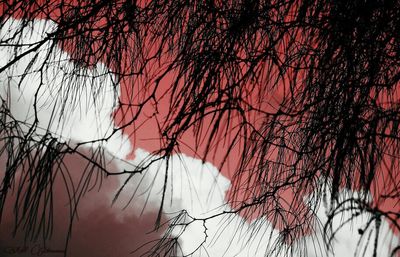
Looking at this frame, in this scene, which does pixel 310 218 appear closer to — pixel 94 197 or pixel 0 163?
pixel 0 163

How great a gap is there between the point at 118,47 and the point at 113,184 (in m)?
8.69

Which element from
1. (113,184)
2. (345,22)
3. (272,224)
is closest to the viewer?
(345,22)

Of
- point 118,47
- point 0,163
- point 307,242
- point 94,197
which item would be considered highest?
point 94,197

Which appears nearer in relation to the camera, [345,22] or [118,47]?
[345,22]

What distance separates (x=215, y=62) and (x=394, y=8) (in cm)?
20

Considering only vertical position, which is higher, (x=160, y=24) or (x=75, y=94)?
(x=160, y=24)

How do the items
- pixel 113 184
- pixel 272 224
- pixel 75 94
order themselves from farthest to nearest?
pixel 113 184 → pixel 272 224 → pixel 75 94

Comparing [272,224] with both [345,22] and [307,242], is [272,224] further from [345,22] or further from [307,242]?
[345,22]

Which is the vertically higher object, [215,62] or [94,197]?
[94,197]

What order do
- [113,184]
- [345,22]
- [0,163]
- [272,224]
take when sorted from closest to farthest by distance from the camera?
[345,22] → [272,224] → [0,163] → [113,184]

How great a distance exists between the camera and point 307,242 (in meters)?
0.67

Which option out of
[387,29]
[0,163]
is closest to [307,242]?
[387,29]

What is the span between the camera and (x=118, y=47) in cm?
62

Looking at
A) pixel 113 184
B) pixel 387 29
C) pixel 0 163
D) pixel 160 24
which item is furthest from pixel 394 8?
pixel 113 184
